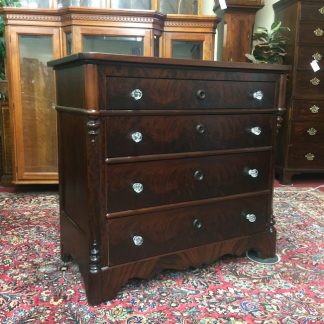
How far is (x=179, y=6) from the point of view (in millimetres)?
3064

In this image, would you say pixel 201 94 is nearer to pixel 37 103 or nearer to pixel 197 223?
pixel 197 223

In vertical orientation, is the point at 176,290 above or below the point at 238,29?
below

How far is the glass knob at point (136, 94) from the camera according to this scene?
1285 mm

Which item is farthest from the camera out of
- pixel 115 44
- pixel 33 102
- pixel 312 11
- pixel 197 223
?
pixel 312 11

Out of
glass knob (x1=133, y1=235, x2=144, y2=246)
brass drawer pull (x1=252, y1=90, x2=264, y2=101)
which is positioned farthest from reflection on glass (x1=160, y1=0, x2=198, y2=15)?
glass knob (x1=133, y1=235, x2=144, y2=246)

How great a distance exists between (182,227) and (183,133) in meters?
0.40

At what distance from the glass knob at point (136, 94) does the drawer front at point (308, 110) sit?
7.12 feet

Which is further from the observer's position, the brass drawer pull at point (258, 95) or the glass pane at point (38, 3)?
the glass pane at point (38, 3)

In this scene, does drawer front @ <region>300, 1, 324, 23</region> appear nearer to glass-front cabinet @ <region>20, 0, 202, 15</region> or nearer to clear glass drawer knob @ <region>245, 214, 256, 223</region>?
glass-front cabinet @ <region>20, 0, 202, 15</region>

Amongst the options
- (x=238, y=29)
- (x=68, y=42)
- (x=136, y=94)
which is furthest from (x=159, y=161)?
(x=238, y=29)

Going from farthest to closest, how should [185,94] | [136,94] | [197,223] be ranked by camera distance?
1. [197,223]
2. [185,94]
3. [136,94]

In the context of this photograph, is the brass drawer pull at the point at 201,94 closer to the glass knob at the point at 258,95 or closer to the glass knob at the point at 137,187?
the glass knob at the point at 258,95

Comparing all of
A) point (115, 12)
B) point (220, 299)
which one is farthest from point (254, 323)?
point (115, 12)

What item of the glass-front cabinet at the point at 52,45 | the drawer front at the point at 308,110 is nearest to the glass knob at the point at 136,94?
the glass-front cabinet at the point at 52,45
